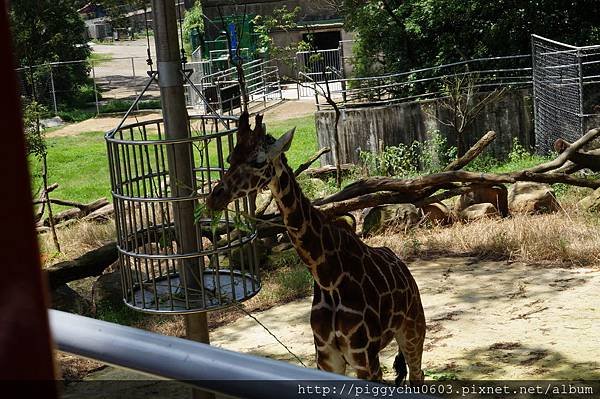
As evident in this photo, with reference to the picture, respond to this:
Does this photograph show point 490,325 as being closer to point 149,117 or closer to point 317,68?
point 149,117

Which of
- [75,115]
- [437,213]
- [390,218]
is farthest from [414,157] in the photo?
[75,115]

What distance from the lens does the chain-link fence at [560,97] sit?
15.8m

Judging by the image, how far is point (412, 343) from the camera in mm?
6090

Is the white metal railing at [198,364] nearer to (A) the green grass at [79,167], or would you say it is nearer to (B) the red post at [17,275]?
(B) the red post at [17,275]

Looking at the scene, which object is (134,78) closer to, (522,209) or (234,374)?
(522,209)

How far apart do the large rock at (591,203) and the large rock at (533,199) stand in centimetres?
31

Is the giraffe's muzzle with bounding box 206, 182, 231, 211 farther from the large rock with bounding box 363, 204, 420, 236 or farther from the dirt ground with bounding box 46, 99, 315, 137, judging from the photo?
the dirt ground with bounding box 46, 99, 315, 137

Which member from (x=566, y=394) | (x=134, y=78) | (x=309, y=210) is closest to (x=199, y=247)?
(x=309, y=210)

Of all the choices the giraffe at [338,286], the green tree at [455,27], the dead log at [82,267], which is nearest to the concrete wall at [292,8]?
the green tree at [455,27]

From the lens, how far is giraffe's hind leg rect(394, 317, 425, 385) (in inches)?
238

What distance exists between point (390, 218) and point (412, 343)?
551 centimetres

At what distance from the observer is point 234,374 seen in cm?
97

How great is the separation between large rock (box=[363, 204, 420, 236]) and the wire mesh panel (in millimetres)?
5468

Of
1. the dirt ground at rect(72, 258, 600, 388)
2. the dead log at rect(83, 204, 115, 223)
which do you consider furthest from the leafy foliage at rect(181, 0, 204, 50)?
the dirt ground at rect(72, 258, 600, 388)
